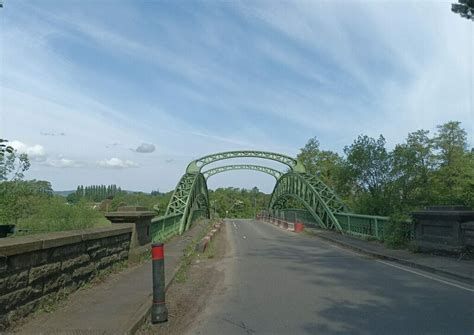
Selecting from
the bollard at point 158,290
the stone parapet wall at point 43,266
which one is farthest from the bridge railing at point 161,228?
the bollard at point 158,290

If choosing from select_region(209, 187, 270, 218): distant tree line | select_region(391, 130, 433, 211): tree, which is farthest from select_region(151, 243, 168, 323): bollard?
select_region(209, 187, 270, 218): distant tree line

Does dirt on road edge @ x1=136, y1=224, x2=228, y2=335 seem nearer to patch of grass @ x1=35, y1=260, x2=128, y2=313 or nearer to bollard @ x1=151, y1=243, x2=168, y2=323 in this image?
bollard @ x1=151, y1=243, x2=168, y2=323

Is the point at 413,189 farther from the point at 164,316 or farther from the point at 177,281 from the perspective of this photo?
the point at 164,316

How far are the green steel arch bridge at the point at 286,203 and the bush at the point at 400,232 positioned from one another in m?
1.91

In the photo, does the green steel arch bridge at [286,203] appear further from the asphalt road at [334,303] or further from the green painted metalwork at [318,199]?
the asphalt road at [334,303]

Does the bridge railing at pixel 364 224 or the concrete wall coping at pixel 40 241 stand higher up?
the concrete wall coping at pixel 40 241

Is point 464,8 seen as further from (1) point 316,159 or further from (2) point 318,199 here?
(1) point 316,159

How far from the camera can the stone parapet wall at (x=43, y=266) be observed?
211 inches

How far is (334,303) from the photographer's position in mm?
7586

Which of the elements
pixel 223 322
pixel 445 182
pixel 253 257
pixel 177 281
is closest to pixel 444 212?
pixel 253 257

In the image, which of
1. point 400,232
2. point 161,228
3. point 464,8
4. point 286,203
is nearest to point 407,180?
point 400,232

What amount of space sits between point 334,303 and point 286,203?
59.9 meters

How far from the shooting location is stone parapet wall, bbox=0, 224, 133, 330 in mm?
5371

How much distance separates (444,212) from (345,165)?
63.9 ft
